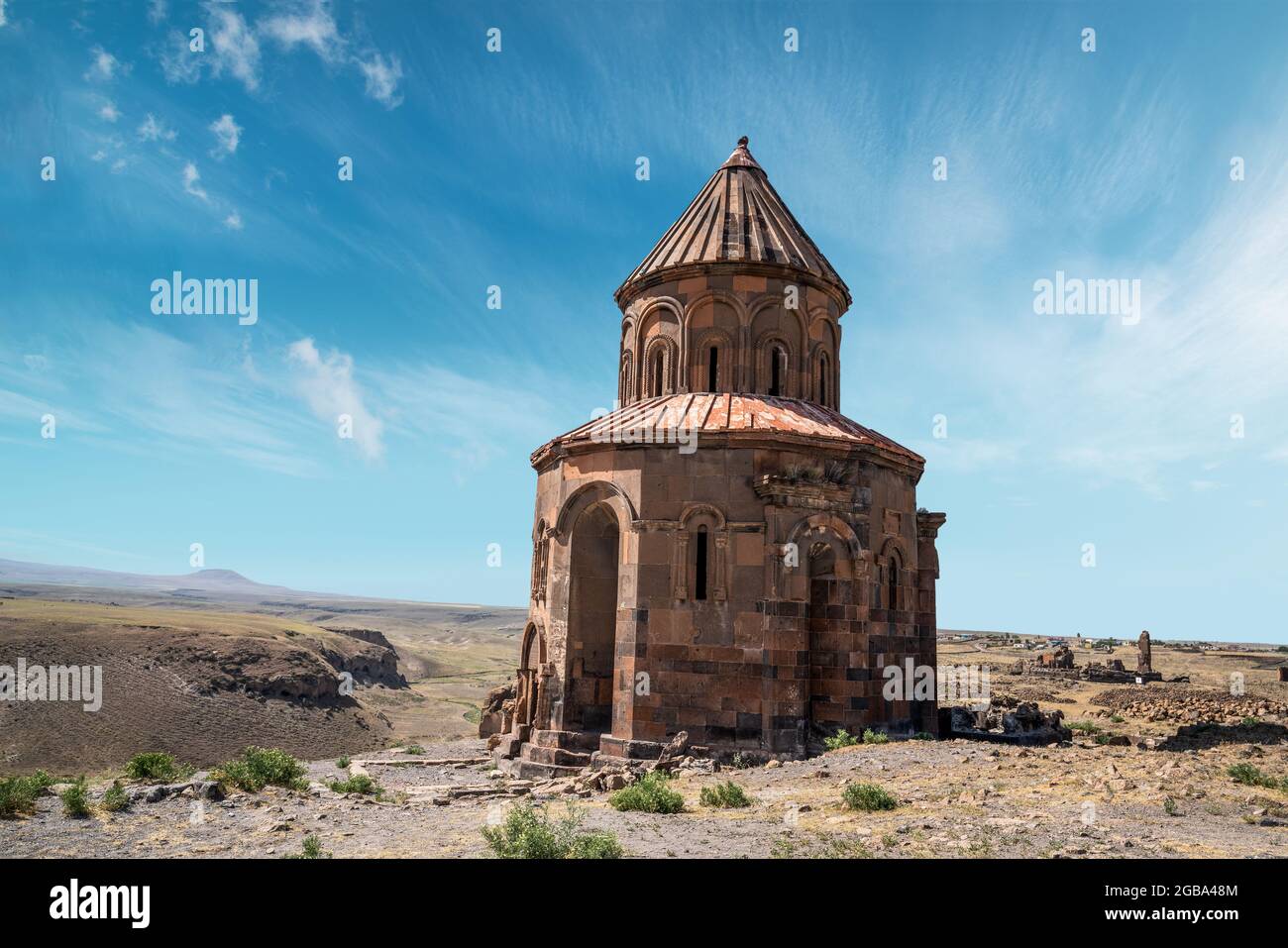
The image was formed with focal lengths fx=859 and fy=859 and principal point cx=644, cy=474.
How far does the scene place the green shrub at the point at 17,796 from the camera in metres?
8.88

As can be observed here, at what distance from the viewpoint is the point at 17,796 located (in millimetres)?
9086

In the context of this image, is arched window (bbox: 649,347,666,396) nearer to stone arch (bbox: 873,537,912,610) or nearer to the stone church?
the stone church

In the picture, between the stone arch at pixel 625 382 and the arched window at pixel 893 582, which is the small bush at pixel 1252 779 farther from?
the stone arch at pixel 625 382

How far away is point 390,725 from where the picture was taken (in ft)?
104

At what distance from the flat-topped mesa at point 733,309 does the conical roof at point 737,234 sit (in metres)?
0.03

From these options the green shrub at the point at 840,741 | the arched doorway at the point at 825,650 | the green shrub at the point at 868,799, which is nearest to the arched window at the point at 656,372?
the arched doorway at the point at 825,650

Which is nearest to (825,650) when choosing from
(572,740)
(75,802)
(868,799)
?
(572,740)

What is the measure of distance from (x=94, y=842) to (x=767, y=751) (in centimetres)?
810

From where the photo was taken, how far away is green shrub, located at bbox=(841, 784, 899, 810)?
8.35m

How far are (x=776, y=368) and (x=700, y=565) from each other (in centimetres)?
464

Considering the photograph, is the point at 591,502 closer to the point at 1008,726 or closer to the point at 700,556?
the point at 700,556

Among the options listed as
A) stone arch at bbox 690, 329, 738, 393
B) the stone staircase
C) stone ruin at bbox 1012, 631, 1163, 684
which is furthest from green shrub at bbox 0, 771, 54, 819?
stone ruin at bbox 1012, 631, 1163, 684
